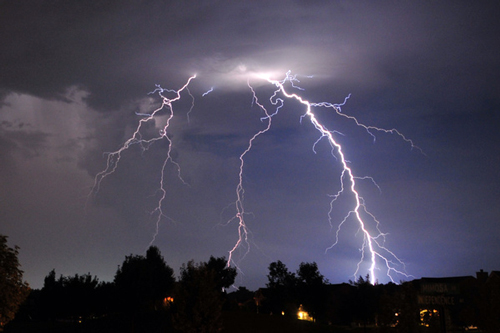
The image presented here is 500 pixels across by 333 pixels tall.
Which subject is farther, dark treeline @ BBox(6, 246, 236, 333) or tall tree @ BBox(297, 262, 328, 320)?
tall tree @ BBox(297, 262, 328, 320)

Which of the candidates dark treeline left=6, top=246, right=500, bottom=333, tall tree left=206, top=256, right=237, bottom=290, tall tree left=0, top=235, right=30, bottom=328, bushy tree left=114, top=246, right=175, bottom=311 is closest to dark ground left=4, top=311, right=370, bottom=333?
dark treeline left=6, top=246, right=500, bottom=333

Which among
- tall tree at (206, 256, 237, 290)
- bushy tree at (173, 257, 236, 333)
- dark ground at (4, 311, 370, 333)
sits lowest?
dark ground at (4, 311, 370, 333)

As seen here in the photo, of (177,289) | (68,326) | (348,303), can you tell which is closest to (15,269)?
(177,289)

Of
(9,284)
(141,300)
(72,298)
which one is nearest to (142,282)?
(141,300)

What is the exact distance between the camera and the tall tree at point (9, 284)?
14016 millimetres

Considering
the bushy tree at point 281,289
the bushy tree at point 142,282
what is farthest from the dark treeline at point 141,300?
the bushy tree at point 281,289

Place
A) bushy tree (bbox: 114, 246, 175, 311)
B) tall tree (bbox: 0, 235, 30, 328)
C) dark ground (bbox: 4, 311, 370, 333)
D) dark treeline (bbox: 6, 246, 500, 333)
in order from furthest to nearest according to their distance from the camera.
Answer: bushy tree (bbox: 114, 246, 175, 311)
dark ground (bbox: 4, 311, 370, 333)
dark treeline (bbox: 6, 246, 500, 333)
tall tree (bbox: 0, 235, 30, 328)

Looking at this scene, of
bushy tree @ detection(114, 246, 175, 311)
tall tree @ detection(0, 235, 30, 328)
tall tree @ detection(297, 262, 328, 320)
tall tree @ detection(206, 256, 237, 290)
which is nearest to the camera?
tall tree @ detection(0, 235, 30, 328)

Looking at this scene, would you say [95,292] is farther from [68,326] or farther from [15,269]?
[15,269]

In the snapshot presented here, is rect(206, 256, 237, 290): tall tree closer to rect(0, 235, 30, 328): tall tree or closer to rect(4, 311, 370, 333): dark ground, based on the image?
rect(4, 311, 370, 333): dark ground

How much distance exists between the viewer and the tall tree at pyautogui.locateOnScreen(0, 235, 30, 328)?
14.0 meters

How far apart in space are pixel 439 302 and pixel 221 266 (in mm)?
41833

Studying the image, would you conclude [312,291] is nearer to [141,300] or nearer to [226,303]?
[226,303]

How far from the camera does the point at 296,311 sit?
47031 mm
